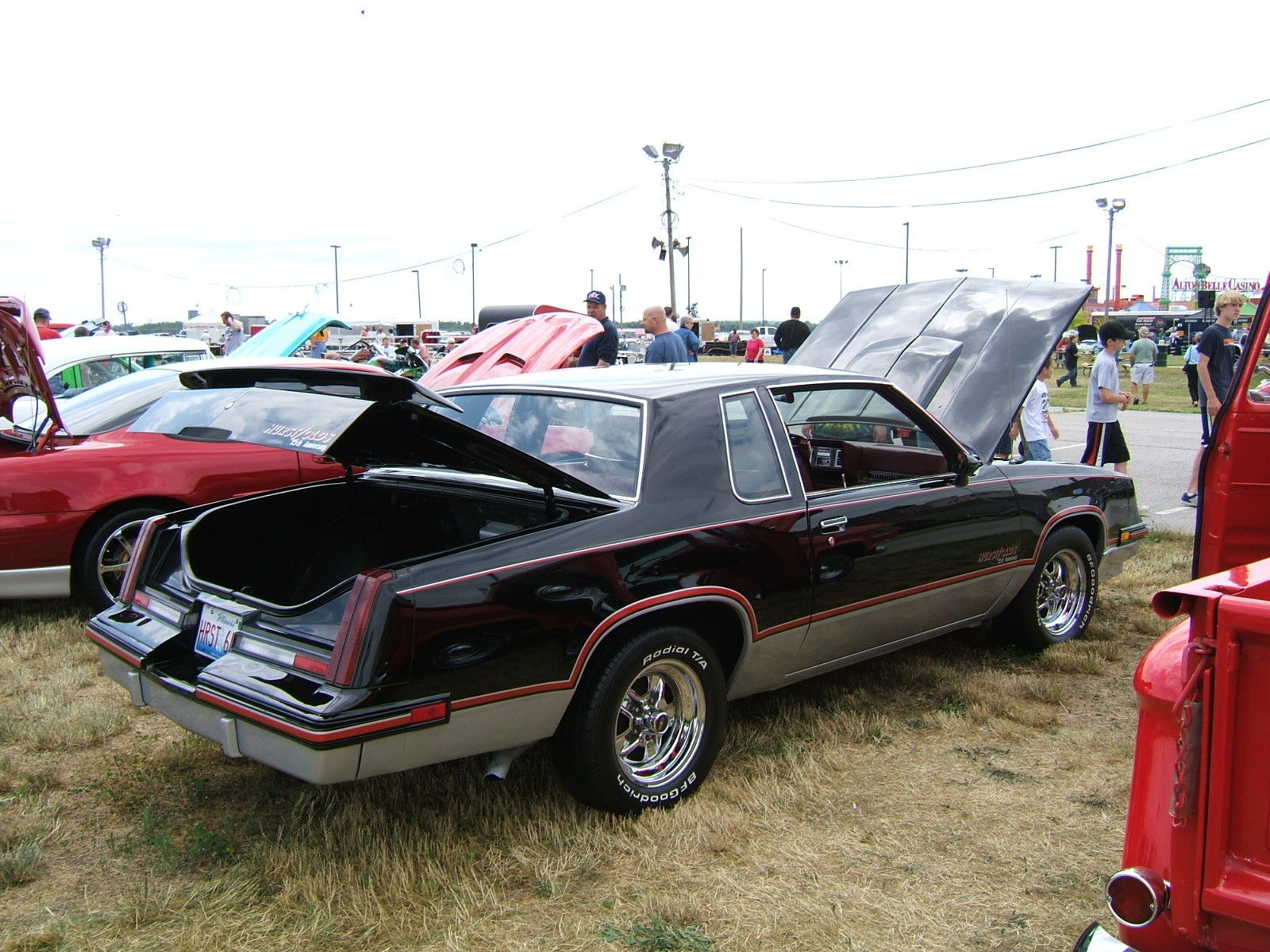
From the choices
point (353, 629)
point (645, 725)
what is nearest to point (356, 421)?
point (353, 629)

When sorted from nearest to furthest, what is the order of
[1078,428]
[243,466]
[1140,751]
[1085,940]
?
[1085,940]
[1140,751]
[243,466]
[1078,428]

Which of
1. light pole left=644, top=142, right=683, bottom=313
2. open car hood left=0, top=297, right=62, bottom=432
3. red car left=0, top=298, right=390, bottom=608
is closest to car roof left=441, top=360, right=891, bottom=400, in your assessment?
red car left=0, top=298, right=390, bottom=608

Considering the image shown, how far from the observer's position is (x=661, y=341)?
9.02m

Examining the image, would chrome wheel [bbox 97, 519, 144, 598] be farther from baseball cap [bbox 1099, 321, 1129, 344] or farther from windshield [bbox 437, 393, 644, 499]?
baseball cap [bbox 1099, 321, 1129, 344]

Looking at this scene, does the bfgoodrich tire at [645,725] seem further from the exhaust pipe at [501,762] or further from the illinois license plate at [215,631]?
the illinois license plate at [215,631]

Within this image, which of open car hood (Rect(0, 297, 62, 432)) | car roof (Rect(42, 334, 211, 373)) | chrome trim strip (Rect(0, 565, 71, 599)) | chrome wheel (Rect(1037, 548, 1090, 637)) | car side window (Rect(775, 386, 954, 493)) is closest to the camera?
car side window (Rect(775, 386, 954, 493))

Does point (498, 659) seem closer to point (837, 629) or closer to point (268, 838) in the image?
point (268, 838)

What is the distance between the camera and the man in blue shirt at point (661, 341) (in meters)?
8.98

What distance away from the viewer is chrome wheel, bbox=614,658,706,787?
11.6 ft

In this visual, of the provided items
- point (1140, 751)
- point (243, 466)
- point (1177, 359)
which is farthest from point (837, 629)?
point (1177, 359)

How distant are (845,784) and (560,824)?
1104 millimetres

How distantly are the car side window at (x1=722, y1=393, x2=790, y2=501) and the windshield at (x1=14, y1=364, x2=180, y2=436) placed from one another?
13.5 ft

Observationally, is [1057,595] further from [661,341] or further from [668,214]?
[668,214]

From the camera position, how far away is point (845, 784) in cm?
381
